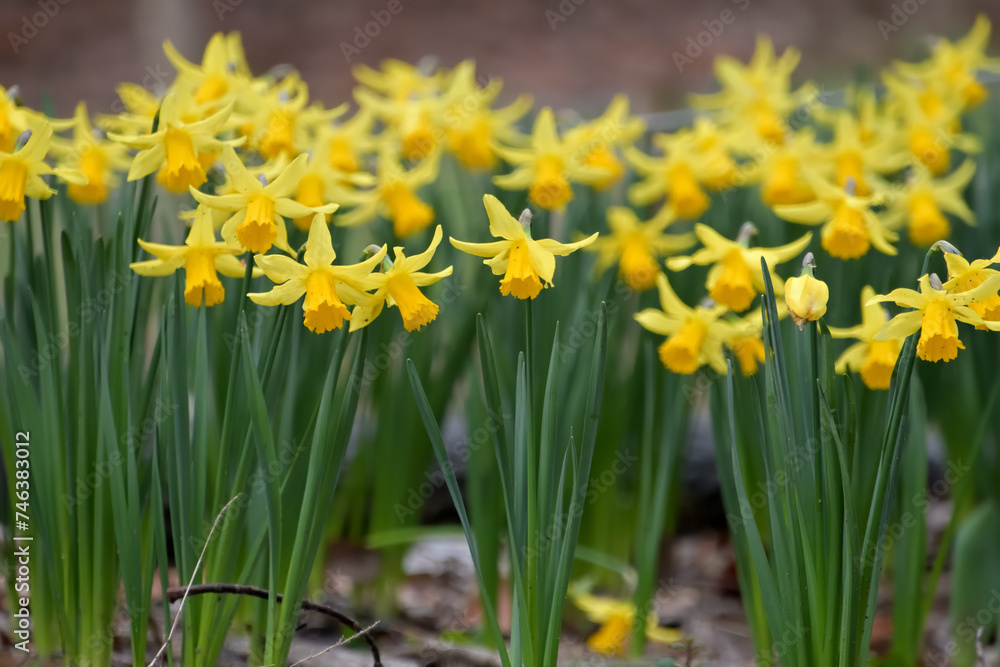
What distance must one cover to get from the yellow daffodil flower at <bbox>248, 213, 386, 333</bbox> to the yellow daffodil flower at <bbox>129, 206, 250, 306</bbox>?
0.12 metres

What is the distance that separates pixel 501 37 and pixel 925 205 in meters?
4.84

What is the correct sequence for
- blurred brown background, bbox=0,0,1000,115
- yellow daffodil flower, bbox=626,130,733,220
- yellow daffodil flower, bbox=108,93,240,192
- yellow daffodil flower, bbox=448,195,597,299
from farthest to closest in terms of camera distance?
blurred brown background, bbox=0,0,1000,115, yellow daffodil flower, bbox=626,130,733,220, yellow daffodil flower, bbox=108,93,240,192, yellow daffodil flower, bbox=448,195,597,299

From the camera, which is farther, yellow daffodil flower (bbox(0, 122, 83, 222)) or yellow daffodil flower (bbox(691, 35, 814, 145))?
yellow daffodil flower (bbox(691, 35, 814, 145))

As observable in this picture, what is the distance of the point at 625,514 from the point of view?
2170 millimetres

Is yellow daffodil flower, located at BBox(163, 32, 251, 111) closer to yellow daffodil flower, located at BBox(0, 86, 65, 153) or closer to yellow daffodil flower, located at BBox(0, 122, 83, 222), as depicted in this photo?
yellow daffodil flower, located at BBox(0, 86, 65, 153)

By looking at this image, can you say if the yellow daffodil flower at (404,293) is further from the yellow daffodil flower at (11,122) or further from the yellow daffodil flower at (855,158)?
the yellow daffodil flower at (855,158)

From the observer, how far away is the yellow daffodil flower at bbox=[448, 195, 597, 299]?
1.20 metres

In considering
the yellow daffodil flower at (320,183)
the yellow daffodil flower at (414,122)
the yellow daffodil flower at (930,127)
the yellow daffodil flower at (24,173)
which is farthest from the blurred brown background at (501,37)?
the yellow daffodil flower at (24,173)

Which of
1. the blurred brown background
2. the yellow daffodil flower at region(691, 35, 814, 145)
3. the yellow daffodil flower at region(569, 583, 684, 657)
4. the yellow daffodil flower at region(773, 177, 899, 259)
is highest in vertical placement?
the blurred brown background

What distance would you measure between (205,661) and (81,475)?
0.35 metres

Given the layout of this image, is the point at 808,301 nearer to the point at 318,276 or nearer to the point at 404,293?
the point at 404,293

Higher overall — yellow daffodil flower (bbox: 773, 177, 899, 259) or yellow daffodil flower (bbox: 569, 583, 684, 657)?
yellow daffodil flower (bbox: 773, 177, 899, 259)

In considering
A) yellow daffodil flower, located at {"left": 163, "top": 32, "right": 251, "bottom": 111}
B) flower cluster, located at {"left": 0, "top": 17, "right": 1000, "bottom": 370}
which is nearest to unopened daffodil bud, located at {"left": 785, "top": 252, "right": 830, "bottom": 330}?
flower cluster, located at {"left": 0, "top": 17, "right": 1000, "bottom": 370}

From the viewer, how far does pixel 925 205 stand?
1894 millimetres
